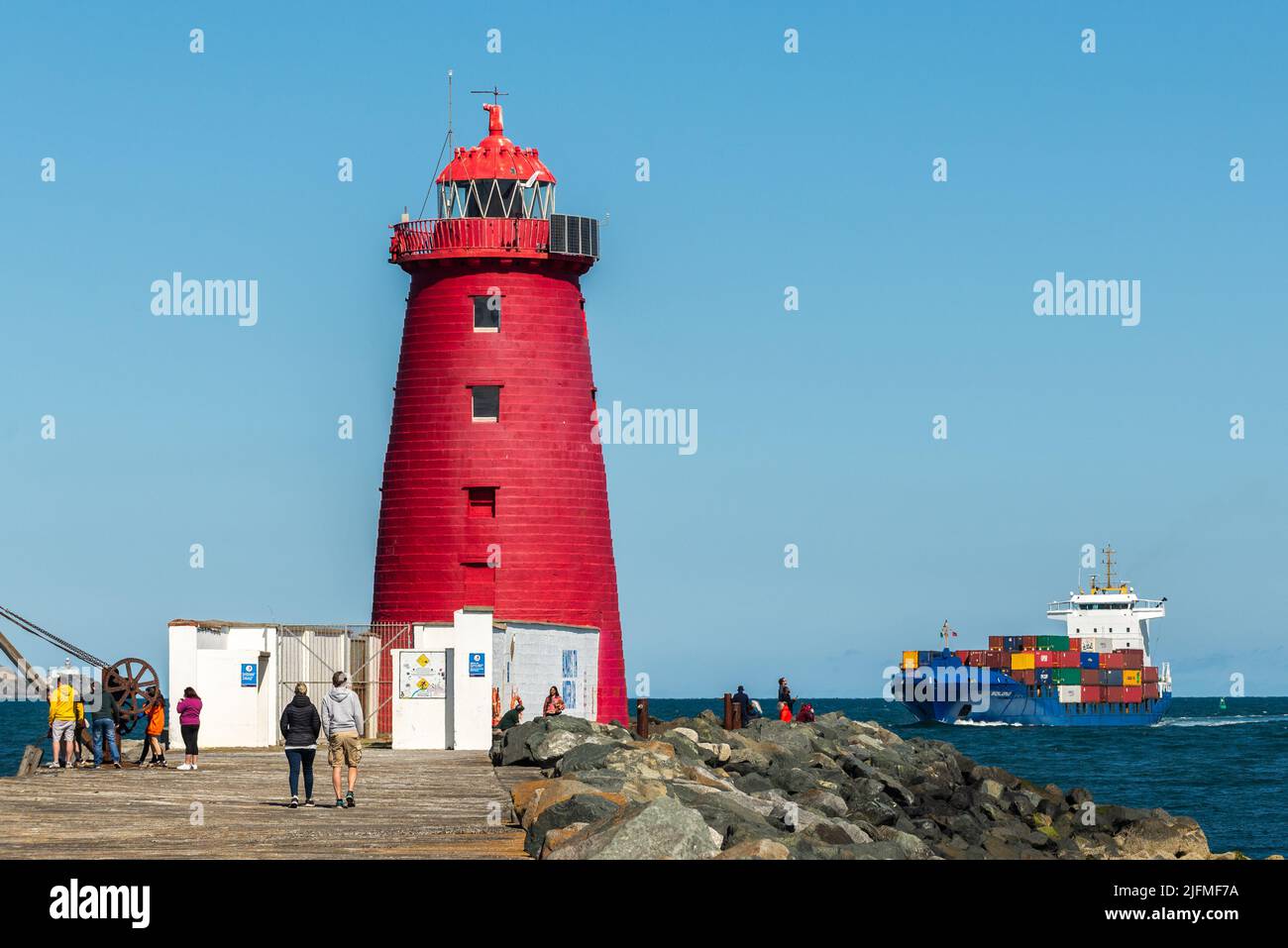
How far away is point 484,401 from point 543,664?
563cm

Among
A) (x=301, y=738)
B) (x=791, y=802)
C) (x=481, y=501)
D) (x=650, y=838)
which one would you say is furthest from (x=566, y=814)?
(x=481, y=501)

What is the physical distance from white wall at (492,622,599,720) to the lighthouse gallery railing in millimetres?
7721

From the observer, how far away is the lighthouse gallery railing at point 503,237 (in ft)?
128

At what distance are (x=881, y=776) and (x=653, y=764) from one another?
991 centimetres

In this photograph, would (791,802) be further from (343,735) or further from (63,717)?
(63,717)

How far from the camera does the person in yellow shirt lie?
28.1m

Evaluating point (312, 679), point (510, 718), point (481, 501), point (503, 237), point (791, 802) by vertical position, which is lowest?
point (791, 802)

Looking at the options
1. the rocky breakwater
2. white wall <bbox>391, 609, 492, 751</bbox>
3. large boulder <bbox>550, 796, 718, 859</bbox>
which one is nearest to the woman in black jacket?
the rocky breakwater

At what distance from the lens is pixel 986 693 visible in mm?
116312

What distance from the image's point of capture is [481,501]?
1523 inches

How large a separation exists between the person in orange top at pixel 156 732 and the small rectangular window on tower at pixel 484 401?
10587 mm

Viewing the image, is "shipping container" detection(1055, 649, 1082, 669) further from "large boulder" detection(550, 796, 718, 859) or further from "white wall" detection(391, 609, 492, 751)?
"large boulder" detection(550, 796, 718, 859)
